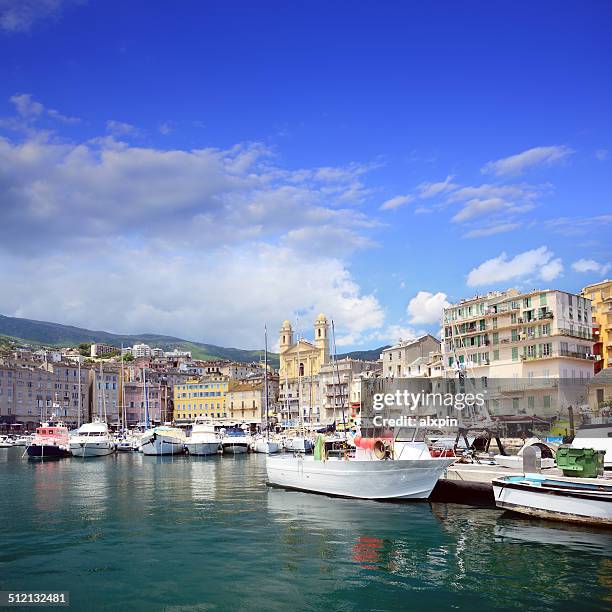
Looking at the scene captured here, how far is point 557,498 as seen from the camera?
25.6 meters

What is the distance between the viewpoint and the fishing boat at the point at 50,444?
7931 cm

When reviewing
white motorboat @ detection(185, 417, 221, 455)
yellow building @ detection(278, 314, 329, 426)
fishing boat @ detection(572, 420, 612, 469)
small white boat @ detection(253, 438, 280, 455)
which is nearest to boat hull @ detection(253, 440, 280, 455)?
small white boat @ detection(253, 438, 280, 455)

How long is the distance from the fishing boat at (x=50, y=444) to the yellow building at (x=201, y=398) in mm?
72285

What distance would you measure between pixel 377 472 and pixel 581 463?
31.4 feet

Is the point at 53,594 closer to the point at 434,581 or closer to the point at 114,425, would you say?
the point at 434,581

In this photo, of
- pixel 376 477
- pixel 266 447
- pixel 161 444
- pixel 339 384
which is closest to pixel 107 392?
pixel 339 384

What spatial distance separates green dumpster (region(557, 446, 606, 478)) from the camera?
28.6 metres

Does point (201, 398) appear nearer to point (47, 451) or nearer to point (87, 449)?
point (87, 449)

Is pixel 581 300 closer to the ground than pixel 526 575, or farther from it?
farther from it

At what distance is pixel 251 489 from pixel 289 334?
132631mm

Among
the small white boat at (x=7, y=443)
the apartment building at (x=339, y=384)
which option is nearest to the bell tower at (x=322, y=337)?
the apartment building at (x=339, y=384)

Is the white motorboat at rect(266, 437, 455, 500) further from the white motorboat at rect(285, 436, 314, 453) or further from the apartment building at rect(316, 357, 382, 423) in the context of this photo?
the apartment building at rect(316, 357, 382, 423)

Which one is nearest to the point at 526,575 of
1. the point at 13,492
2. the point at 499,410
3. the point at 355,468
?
the point at 355,468

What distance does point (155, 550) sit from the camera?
2272cm
